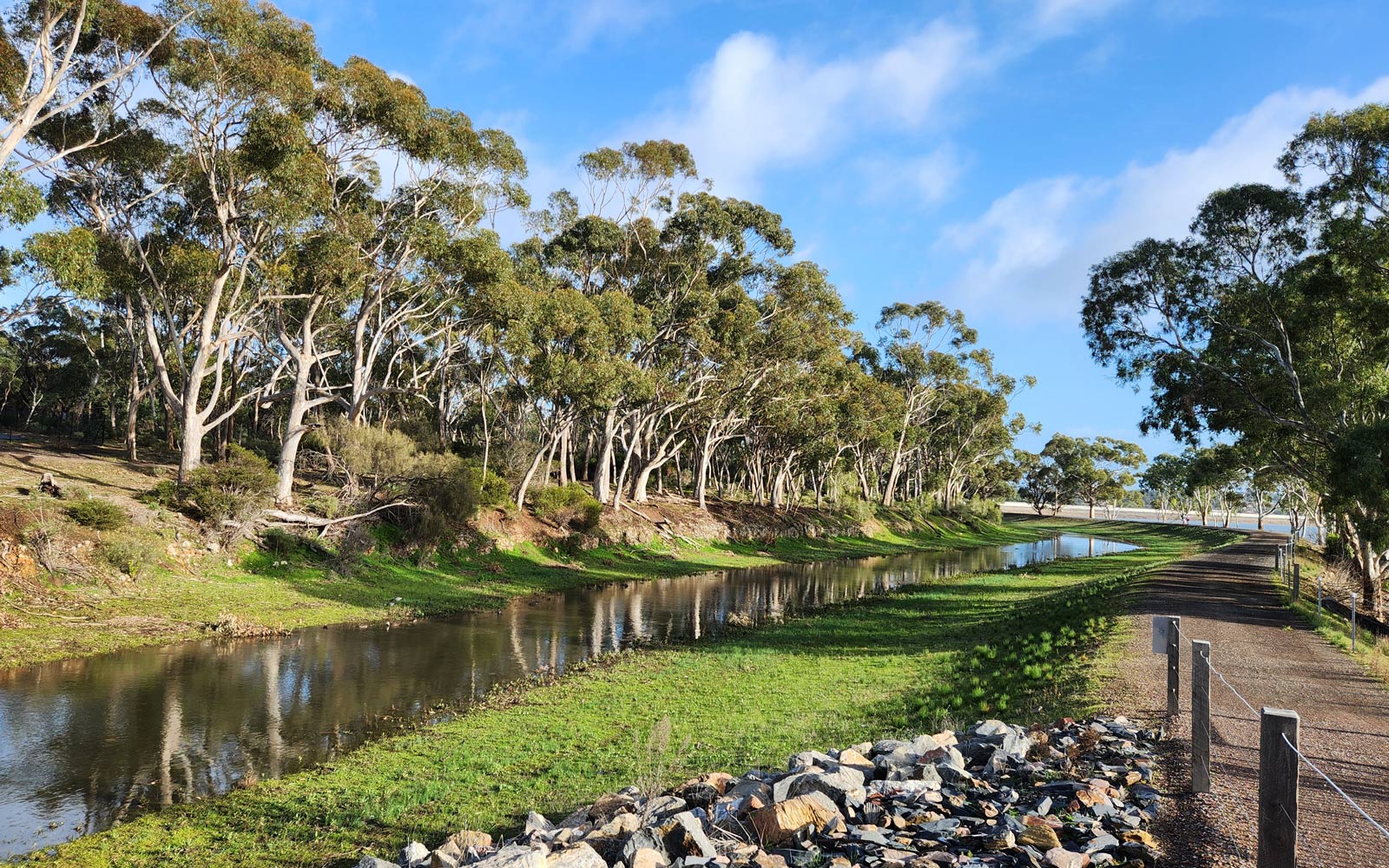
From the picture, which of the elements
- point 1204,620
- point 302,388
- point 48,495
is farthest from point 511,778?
point 302,388

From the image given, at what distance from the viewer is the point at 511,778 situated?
953 centimetres

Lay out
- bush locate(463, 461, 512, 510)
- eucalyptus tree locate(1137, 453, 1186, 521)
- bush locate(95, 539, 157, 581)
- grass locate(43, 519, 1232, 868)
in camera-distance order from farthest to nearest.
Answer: eucalyptus tree locate(1137, 453, 1186, 521), bush locate(463, 461, 512, 510), bush locate(95, 539, 157, 581), grass locate(43, 519, 1232, 868)

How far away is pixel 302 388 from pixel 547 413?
21.8 meters

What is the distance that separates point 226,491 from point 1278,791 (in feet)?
81.7

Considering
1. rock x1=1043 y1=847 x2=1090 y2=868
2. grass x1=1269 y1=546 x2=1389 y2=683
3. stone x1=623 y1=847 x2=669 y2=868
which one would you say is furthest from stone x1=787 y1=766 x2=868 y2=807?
grass x1=1269 y1=546 x2=1389 y2=683

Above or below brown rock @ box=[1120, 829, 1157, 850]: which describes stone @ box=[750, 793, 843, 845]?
below

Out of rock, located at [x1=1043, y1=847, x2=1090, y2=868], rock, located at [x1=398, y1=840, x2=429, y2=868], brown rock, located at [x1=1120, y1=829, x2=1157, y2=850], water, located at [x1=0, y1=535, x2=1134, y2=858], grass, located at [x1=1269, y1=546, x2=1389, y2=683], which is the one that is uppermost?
rock, located at [x1=1043, y1=847, x2=1090, y2=868]

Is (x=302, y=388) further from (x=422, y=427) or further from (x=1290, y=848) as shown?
(x=1290, y=848)

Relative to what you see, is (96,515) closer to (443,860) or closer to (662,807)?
(443,860)

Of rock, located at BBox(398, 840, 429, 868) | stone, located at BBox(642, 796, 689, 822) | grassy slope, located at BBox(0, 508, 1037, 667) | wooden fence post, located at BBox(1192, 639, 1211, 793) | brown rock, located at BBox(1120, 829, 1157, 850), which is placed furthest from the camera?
grassy slope, located at BBox(0, 508, 1037, 667)

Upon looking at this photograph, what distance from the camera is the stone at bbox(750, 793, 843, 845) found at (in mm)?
6398

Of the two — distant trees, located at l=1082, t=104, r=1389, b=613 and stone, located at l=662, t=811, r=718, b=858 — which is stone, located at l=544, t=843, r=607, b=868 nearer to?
stone, located at l=662, t=811, r=718, b=858

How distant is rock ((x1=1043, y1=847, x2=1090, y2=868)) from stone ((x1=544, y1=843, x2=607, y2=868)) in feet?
10.9

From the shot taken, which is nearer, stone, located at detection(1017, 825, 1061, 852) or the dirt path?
stone, located at detection(1017, 825, 1061, 852)
